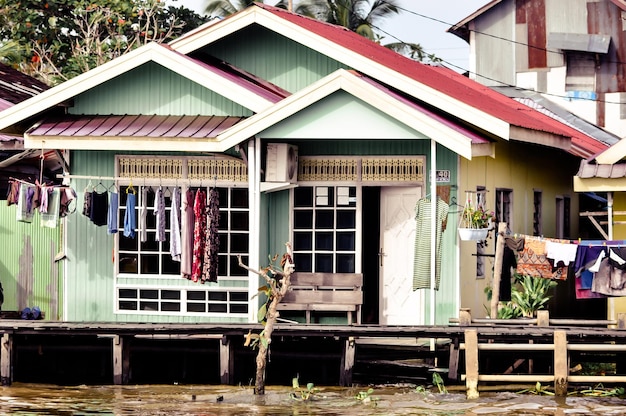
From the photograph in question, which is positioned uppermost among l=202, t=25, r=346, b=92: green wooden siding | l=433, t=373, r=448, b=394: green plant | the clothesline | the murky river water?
l=202, t=25, r=346, b=92: green wooden siding

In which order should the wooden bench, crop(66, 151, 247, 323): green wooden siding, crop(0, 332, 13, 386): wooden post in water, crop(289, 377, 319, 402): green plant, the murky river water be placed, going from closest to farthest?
the murky river water → crop(289, 377, 319, 402): green plant → crop(0, 332, 13, 386): wooden post in water → the wooden bench → crop(66, 151, 247, 323): green wooden siding

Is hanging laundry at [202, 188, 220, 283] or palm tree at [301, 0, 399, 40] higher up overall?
palm tree at [301, 0, 399, 40]

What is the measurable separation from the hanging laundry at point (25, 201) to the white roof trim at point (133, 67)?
1011 mm

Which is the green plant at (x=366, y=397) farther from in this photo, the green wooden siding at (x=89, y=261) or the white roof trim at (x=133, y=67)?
the green wooden siding at (x=89, y=261)

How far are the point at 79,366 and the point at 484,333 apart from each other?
20.7ft

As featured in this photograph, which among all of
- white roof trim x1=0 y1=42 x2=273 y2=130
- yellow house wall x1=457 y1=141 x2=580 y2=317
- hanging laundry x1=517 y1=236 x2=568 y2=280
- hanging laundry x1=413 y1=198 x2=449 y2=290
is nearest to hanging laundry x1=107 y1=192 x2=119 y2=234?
white roof trim x1=0 y1=42 x2=273 y2=130

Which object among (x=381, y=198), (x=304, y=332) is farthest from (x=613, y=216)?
(x=304, y=332)

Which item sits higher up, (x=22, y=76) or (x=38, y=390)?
(x=22, y=76)

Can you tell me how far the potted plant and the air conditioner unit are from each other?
2.57 m

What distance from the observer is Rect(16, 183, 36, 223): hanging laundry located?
21.1 m

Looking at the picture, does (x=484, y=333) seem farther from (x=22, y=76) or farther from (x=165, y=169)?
(x=22, y=76)

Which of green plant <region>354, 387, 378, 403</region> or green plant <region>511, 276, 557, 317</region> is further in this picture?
green plant <region>511, 276, 557, 317</region>

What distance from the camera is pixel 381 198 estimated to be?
2133 cm

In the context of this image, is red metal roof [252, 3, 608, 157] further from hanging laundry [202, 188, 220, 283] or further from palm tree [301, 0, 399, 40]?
palm tree [301, 0, 399, 40]
